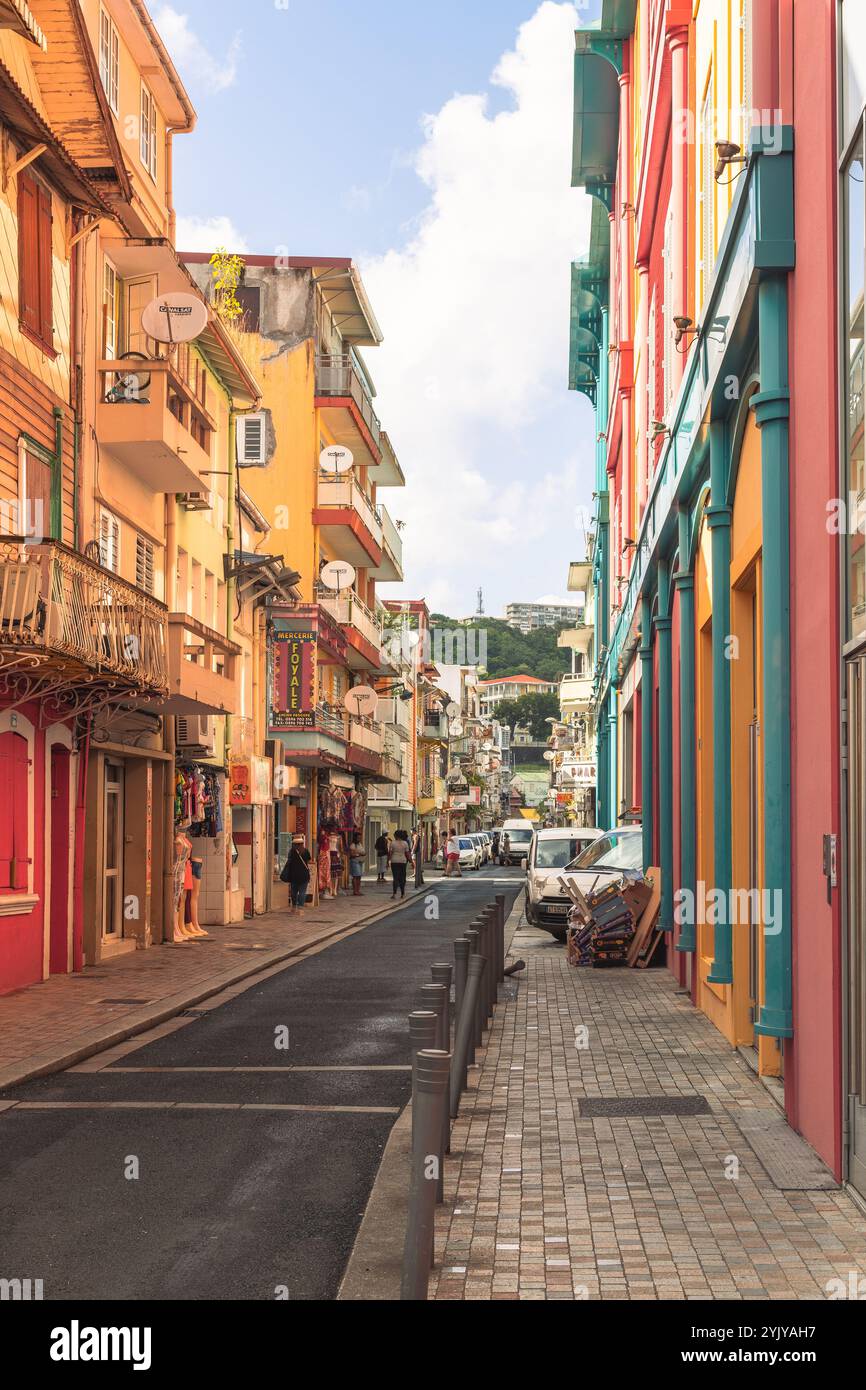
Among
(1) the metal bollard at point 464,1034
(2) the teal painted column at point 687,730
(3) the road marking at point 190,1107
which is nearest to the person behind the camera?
(1) the metal bollard at point 464,1034

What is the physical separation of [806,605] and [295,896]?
24.6 metres

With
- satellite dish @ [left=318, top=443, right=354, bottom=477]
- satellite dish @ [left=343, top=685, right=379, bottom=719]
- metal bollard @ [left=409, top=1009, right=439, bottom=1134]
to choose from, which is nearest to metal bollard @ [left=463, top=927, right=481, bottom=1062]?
metal bollard @ [left=409, top=1009, right=439, bottom=1134]

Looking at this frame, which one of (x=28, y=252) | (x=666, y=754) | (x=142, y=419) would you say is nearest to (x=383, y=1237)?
(x=666, y=754)

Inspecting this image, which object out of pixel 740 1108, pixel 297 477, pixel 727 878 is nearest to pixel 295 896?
pixel 297 477

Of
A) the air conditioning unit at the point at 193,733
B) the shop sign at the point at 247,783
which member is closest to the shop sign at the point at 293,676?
the shop sign at the point at 247,783

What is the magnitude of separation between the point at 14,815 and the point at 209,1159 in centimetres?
873

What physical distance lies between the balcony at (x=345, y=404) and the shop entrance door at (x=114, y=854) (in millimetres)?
20674

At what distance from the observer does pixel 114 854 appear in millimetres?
21344

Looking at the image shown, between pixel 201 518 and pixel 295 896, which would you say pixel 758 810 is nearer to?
pixel 201 518

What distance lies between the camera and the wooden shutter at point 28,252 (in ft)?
52.6

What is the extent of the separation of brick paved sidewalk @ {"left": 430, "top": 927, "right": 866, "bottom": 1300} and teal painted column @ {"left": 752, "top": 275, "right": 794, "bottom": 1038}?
3.01 feet

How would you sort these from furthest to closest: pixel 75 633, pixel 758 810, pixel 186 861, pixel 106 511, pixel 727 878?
1. pixel 186 861
2. pixel 106 511
3. pixel 75 633
4. pixel 727 878
5. pixel 758 810

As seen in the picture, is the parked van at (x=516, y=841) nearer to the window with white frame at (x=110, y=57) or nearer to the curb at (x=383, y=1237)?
the window with white frame at (x=110, y=57)

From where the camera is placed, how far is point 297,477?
128 feet
